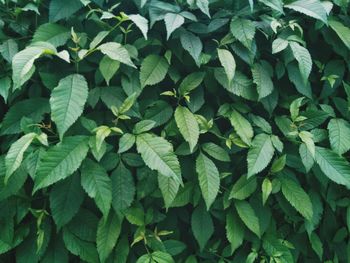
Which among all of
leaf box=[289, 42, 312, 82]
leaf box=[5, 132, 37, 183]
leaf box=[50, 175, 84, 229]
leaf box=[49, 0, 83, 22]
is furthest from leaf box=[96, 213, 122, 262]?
leaf box=[289, 42, 312, 82]

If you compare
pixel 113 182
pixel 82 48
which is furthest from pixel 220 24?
pixel 113 182

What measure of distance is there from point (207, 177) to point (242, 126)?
27cm

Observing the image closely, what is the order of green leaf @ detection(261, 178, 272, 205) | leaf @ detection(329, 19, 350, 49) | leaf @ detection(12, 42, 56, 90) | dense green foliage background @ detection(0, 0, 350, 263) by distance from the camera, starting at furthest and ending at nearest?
1. leaf @ detection(329, 19, 350, 49)
2. green leaf @ detection(261, 178, 272, 205)
3. dense green foliage background @ detection(0, 0, 350, 263)
4. leaf @ detection(12, 42, 56, 90)

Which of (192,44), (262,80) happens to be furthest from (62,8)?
(262,80)

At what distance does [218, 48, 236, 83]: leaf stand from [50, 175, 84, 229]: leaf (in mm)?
750

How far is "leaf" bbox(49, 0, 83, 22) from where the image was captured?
1.65 m

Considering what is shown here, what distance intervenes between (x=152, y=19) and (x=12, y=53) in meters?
0.57

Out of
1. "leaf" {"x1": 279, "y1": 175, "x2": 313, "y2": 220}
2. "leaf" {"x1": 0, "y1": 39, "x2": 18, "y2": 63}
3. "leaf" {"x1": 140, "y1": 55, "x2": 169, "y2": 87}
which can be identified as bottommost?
"leaf" {"x1": 279, "y1": 175, "x2": 313, "y2": 220}

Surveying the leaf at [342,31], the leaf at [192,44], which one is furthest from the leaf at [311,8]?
the leaf at [192,44]

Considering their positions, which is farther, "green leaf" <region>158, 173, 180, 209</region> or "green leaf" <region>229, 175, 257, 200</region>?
"green leaf" <region>229, 175, 257, 200</region>

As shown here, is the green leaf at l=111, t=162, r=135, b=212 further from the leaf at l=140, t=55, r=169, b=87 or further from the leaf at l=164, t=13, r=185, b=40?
the leaf at l=164, t=13, r=185, b=40

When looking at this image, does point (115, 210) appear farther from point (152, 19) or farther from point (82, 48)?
point (152, 19)

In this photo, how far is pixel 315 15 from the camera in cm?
169

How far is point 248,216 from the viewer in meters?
1.73
